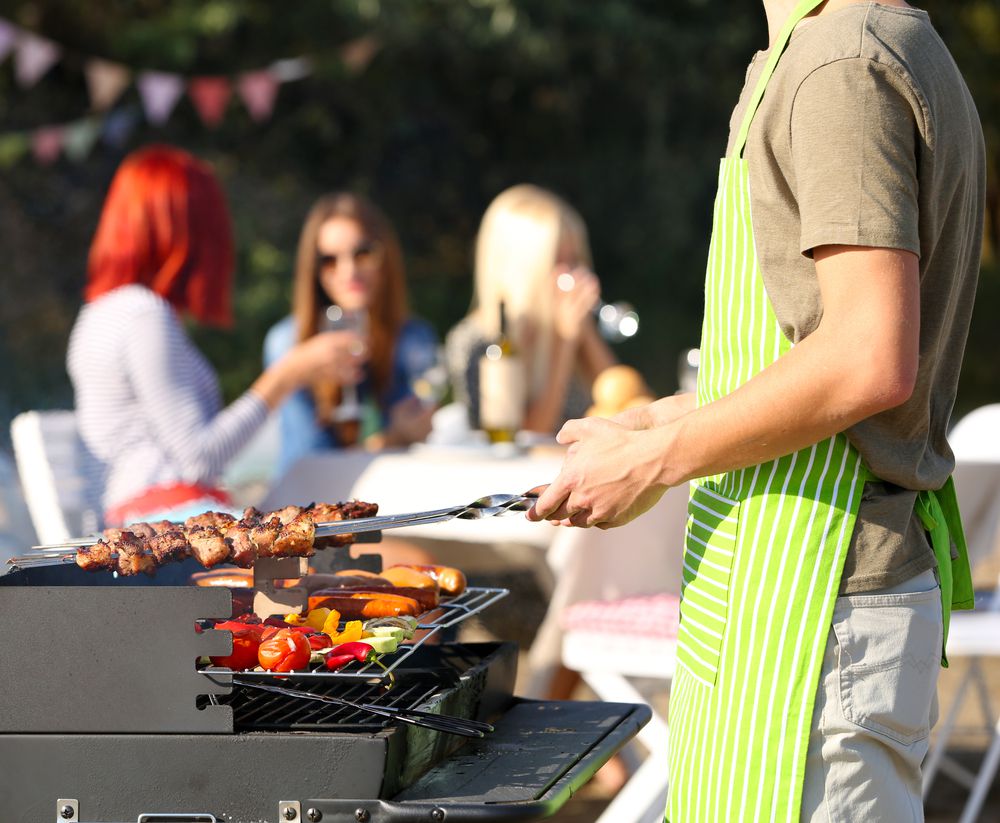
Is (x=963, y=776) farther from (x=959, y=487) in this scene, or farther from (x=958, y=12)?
(x=958, y=12)

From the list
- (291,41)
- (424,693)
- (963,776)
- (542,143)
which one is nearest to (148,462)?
(424,693)

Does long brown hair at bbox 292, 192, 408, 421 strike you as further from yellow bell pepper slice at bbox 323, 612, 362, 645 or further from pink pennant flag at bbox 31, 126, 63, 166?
pink pennant flag at bbox 31, 126, 63, 166

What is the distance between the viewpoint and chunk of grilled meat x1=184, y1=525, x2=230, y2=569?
5.62 feet

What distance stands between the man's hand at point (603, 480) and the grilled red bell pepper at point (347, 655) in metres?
0.26

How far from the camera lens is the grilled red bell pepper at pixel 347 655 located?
5.16 ft

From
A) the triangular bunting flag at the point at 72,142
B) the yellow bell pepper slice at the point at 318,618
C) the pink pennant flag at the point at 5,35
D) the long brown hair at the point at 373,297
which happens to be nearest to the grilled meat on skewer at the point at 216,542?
the yellow bell pepper slice at the point at 318,618

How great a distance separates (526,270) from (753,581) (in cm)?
327

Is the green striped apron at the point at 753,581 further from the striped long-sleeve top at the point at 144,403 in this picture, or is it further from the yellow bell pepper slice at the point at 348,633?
the striped long-sleeve top at the point at 144,403

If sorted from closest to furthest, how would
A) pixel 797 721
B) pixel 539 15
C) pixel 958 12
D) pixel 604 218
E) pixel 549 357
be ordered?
pixel 797 721, pixel 549 357, pixel 539 15, pixel 604 218, pixel 958 12

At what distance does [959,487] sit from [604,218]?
1218 centimetres

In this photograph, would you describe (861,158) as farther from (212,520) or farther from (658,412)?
(212,520)

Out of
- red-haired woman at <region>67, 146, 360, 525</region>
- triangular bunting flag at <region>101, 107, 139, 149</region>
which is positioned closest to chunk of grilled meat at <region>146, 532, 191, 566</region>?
red-haired woman at <region>67, 146, 360, 525</region>

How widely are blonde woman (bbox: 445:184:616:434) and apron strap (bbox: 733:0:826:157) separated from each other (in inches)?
120

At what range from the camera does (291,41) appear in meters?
14.6
